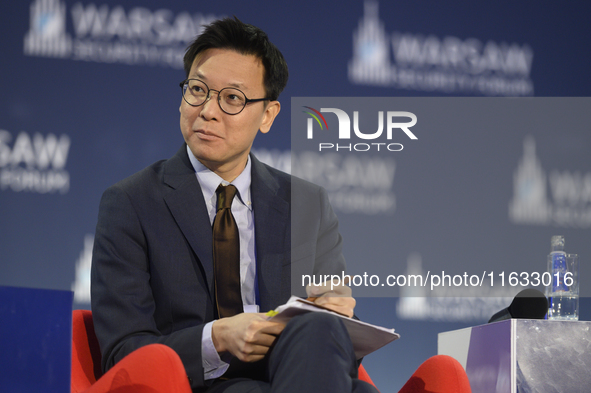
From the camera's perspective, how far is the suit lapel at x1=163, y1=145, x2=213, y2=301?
144 centimetres

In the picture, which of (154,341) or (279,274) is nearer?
(154,341)

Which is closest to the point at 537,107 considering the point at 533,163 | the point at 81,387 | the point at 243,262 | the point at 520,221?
the point at 533,163

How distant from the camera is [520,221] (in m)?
2.32

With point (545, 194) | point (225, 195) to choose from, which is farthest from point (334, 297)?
point (545, 194)

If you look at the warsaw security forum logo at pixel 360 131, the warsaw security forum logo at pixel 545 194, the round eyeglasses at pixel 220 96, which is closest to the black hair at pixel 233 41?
the round eyeglasses at pixel 220 96

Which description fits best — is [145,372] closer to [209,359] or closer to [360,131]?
[209,359]

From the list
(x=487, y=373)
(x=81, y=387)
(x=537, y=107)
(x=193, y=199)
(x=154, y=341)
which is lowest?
(x=487, y=373)

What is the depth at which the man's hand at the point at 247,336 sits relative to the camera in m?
1.14

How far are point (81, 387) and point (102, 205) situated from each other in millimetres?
458

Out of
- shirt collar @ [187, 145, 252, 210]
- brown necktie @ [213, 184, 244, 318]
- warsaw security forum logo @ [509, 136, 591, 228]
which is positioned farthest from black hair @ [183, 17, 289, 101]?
warsaw security forum logo @ [509, 136, 591, 228]

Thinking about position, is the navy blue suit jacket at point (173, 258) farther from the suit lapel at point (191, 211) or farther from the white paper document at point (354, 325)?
the white paper document at point (354, 325)

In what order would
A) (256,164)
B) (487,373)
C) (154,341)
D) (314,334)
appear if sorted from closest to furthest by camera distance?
1. (314,334)
2. (154,341)
3. (256,164)
4. (487,373)

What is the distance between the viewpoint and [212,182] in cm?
158

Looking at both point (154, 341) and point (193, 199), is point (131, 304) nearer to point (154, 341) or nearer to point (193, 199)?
point (154, 341)
